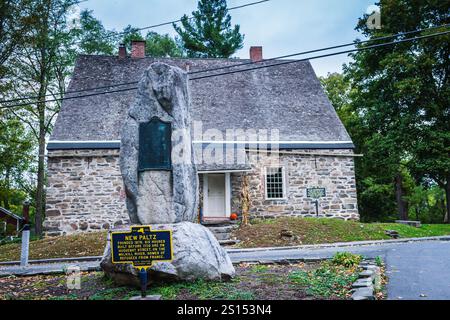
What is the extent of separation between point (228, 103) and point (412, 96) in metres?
8.90

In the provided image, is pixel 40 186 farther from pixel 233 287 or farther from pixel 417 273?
pixel 417 273

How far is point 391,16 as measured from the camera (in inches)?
735

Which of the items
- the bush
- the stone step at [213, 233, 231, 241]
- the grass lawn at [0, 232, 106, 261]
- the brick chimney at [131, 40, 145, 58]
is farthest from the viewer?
the brick chimney at [131, 40, 145, 58]

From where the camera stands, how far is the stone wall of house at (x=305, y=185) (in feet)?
53.0

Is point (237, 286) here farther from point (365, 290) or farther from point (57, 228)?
point (57, 228)

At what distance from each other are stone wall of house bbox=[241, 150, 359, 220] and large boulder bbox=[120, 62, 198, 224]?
10061 mm

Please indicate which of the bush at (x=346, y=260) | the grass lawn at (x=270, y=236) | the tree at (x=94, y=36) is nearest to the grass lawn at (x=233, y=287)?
the bush at (x=346, y=260)

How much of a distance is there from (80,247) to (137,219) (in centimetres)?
661

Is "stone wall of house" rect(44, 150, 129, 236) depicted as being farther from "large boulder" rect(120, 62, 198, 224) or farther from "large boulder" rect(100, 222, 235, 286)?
"large boulder" rect(100, 222, 235, 286)

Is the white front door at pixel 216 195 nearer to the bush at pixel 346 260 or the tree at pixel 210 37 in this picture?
the bush at pixel 346 260

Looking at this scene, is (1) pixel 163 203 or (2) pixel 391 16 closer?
(1) pixel 163 203

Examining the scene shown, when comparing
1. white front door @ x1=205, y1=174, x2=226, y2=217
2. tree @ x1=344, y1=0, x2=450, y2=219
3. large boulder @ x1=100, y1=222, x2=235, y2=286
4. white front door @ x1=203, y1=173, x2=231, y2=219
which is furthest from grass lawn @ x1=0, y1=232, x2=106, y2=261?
tree @ x1=344, y1=0, x2=450, y2=219

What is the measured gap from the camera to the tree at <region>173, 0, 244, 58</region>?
96.8 ft
